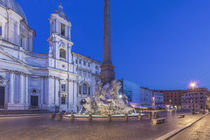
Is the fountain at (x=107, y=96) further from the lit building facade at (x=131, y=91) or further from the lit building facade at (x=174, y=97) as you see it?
the lit building facade at (x=174, y=97)

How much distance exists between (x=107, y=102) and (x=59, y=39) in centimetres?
2993

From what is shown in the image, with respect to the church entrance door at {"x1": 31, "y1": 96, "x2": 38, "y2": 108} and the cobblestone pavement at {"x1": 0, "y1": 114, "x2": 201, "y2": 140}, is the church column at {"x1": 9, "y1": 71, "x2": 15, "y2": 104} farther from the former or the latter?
the cobblestone pavement at {"x1": 0, "y1": 114, "x2": 201, "y2": 140}

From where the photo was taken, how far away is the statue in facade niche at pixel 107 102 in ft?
59.5

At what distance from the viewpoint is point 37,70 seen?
3916 cm

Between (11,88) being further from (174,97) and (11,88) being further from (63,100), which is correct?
(174,97)

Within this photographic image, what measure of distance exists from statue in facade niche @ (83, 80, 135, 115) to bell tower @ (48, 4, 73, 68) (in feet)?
80.7

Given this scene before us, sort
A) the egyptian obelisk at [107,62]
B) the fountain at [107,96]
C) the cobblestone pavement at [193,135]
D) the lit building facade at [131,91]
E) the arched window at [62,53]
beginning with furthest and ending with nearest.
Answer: the lit building facade at [131,91]
the arched window at [62,53]
the egyptian obelisk at [107,62]
the fountain at [107,96]
the cobblestone pavement at [193,135]

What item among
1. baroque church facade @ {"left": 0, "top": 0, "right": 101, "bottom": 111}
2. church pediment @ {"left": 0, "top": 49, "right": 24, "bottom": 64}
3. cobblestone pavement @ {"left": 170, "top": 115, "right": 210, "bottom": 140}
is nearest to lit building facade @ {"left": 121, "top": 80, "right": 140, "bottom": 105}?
baroque church facade @ {"left": 0, "top": 0, "right": 101, "bottom": 111}

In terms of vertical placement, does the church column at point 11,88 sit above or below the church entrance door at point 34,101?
above

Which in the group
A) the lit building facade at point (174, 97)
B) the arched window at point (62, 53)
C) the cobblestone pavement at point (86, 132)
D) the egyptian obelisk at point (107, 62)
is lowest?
the lit building facade at point (174, 97)

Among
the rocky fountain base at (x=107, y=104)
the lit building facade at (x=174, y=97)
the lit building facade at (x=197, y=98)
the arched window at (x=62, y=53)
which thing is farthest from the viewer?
the lit building facade at (x=174, y=97)

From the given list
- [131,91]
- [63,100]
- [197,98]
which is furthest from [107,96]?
[197,98]

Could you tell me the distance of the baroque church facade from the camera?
32969 millimetres

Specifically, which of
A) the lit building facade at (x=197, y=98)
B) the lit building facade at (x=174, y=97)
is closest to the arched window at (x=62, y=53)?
the lit building facade at (x=197, y=98)
